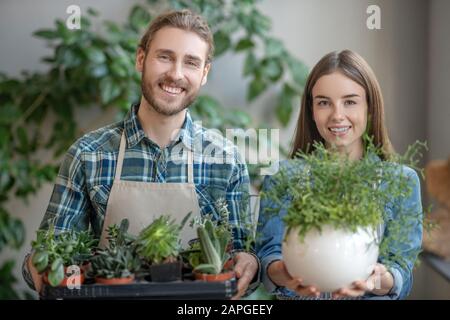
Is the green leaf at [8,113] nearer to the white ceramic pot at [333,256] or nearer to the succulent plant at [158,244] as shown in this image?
the succulent plant at [158,244]

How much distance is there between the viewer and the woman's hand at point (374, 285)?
0.81 m

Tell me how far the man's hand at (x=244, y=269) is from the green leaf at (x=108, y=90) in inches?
44.1

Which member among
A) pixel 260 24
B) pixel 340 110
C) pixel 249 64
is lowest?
pixel 340 110

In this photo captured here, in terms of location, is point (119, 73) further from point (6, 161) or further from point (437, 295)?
point (437, 295)

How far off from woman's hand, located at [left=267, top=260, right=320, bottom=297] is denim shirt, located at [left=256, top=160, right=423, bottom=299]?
1.0 inches

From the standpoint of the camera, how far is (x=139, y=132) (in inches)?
44.7

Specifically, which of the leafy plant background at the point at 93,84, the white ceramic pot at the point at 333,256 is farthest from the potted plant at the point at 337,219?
Answer: the leafy plant background at the point at 93,84

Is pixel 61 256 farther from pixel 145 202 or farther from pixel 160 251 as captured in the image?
pixel 145 202

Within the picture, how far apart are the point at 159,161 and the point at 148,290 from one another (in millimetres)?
359

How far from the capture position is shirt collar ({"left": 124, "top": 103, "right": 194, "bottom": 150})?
1133 mm

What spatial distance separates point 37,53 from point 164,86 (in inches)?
50.0

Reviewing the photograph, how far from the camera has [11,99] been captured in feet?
6.99

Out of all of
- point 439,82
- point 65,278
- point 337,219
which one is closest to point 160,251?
point 65,278
